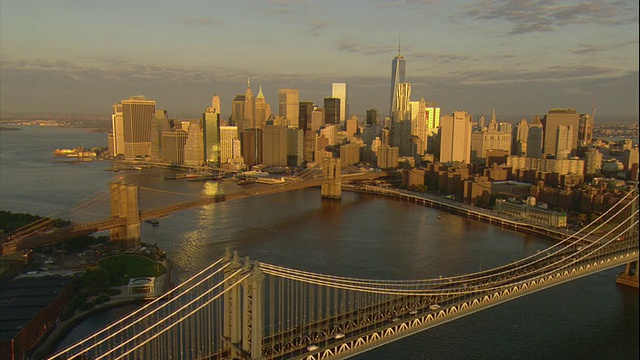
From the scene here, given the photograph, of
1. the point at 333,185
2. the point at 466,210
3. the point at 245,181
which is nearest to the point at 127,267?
the point at 466,210

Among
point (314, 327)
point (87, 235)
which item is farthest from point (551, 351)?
point (87, 235)

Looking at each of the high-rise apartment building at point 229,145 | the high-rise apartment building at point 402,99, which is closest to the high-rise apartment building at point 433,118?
the high-rise apartment building at point 402,99

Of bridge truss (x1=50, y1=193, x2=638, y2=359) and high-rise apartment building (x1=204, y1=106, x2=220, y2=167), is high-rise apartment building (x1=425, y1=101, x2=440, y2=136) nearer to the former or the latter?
high-rise apartment building (x1=204, y1=106, x2=220, y2=167)

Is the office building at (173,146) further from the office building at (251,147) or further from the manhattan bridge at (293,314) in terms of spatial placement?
the manhattan bridge at (293,314)

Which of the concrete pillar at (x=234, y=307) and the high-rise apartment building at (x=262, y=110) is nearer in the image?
the concrete pillar at (x=234, y=307)

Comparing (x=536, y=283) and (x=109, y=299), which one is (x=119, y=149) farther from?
(x=536, y=283)

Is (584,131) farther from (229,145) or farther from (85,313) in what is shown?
(85,313)

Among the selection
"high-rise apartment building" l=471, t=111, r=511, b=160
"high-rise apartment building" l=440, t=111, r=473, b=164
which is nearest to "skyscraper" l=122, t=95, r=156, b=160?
"high-rise apartment building" l=440, t=111, r=473, b=164
